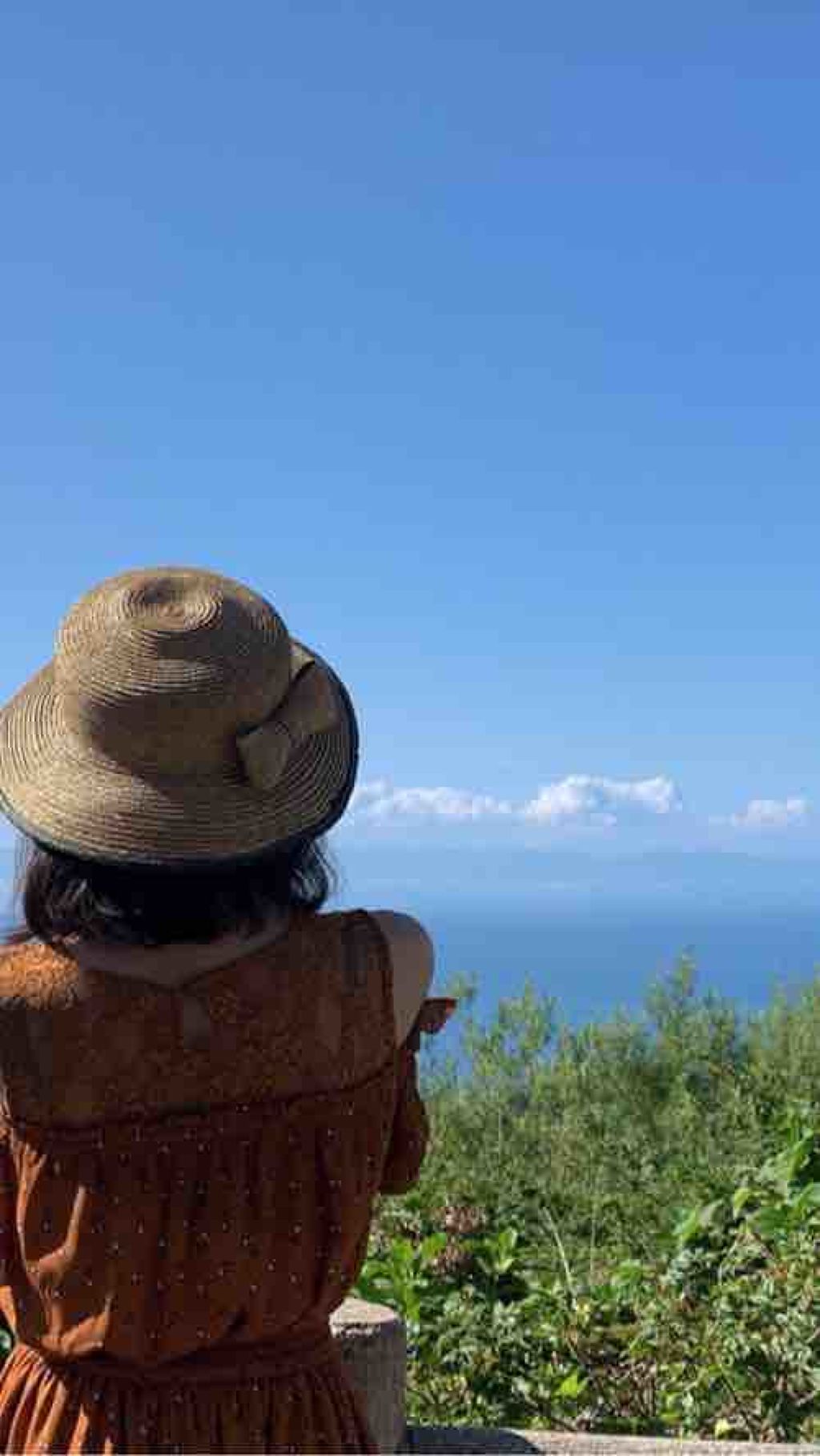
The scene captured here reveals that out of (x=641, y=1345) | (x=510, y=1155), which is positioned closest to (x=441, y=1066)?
(x=510, y=1155)

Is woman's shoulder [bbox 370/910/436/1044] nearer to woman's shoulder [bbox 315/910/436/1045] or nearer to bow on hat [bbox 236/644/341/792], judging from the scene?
woman's shoulder [bbox 315/910/436/1045]

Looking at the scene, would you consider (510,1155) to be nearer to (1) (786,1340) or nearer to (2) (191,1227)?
(1) (786,1340)

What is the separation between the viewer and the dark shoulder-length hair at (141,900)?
1.83m

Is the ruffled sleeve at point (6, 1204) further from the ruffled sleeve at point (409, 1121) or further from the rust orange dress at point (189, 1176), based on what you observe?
the ruffled sleeve at point (409, 1121)

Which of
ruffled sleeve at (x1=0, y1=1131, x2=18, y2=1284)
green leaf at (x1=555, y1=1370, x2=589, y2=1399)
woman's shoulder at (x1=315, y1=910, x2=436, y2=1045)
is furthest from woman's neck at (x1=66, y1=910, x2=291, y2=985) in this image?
green leaf at (x1=555, y1=1370, x2=589, y2=1399)

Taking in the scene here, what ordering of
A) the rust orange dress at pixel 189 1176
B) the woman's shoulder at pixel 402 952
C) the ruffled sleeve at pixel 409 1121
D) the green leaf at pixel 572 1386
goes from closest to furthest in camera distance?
the rust orange dress at pixel 189 1176 → the woman's shoulder at pixel 402 952 → the ruffled sleeve at pixel 409 1121 → the green leaf at pixel 572 1386

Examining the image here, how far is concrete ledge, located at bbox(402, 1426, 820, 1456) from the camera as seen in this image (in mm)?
3076

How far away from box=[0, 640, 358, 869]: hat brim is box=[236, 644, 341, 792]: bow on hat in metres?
0.02

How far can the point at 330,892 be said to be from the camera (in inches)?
77.2

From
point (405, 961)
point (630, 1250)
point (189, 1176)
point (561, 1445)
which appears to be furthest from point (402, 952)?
point (630, 1250)

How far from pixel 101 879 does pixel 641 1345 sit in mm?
2380

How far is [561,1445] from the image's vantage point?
124 inches

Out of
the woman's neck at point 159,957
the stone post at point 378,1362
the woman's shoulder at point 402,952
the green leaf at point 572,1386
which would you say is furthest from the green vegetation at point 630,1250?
the woman's neck at point 159,957

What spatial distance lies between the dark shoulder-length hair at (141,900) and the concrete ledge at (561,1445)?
1701 mm
